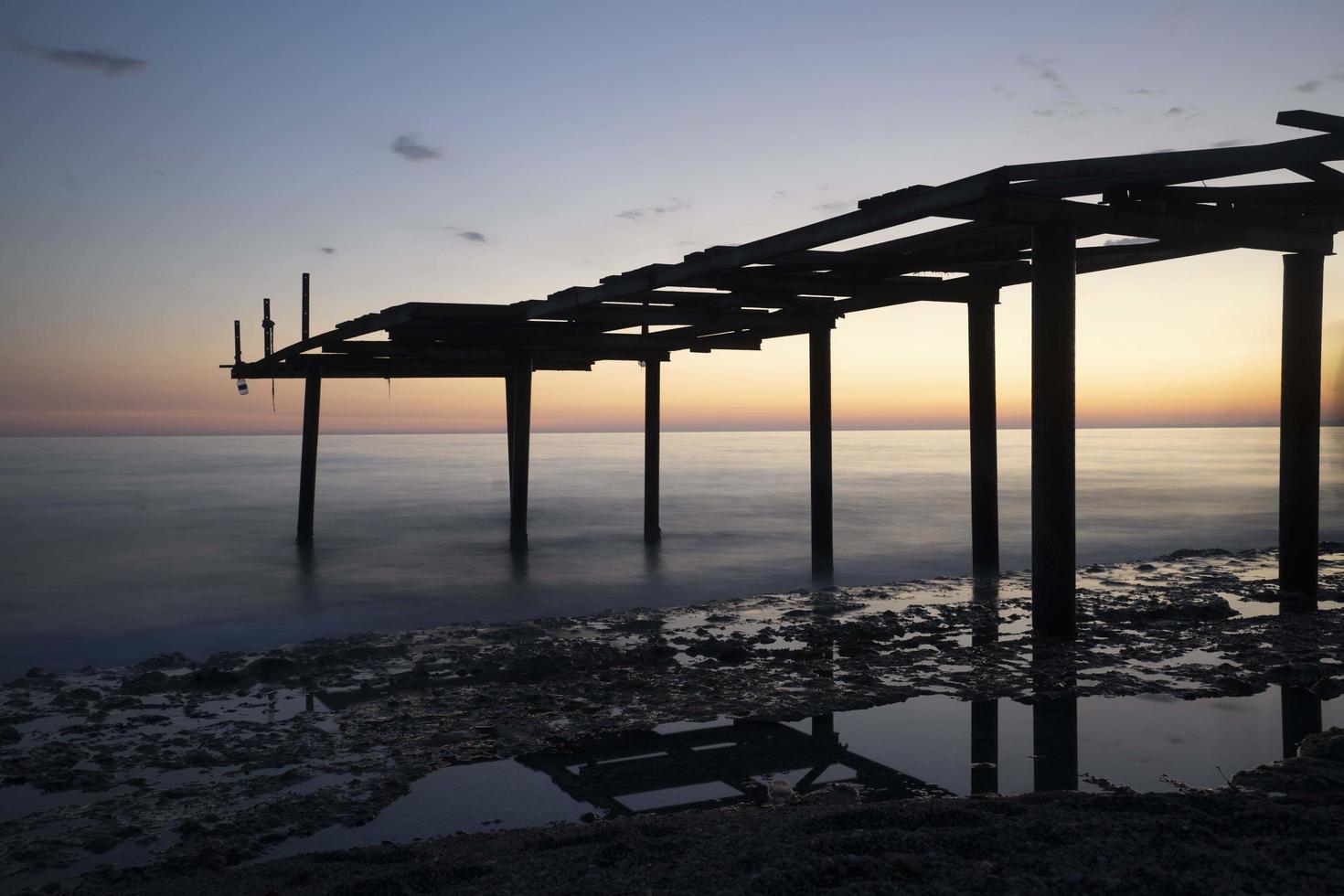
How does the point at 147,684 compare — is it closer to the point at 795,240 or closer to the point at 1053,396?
the point at 795,240

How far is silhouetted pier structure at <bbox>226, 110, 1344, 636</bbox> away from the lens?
7301 millimetres

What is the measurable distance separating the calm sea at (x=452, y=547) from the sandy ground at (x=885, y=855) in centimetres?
771

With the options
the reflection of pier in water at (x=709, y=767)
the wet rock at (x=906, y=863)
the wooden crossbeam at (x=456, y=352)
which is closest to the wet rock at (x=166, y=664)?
the reflection of pier in water at (x=709, y=767)

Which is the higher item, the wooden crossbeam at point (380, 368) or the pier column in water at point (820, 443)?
the wooden crossbeam at point (380, 368)

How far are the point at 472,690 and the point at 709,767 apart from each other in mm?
2607

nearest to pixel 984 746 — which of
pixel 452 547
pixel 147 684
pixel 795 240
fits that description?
pixel 795 240

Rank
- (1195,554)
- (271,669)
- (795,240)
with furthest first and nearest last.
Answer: (1195,554) < (795,240) < (271,669)

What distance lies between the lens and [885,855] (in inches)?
137

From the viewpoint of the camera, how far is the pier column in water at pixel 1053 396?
7.74 metres

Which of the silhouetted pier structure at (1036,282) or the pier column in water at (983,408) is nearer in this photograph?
the silhouetted pier structure at (1036,282)

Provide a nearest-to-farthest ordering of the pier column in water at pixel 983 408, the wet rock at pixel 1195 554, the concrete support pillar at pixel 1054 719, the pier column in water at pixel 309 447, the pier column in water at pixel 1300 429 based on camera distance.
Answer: the concrete support pillar at pixel 1054 719, the pier column in water at pixel 1300 429, the pier column in water at pixel 983 408, the wet rock at pixel 1195 554, the pier column in water at pixel 309 447

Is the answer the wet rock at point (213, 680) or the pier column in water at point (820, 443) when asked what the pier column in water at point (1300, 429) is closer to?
the pier column in water at point (820, 443)

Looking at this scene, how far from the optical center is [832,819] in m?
4.04

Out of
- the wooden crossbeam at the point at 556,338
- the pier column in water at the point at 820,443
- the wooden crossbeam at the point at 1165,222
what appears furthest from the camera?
the wooden crossbeam at the point at 556,338
